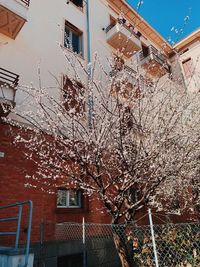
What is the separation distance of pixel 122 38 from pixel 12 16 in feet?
22.3

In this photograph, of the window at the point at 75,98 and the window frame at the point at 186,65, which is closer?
the window at the point at 75,98

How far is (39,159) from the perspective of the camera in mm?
7711

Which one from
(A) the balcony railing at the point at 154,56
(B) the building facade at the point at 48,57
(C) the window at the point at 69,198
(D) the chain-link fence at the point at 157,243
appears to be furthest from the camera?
(A) the balcony railing at the point at 154,56

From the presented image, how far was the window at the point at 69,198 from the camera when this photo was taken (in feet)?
25.8

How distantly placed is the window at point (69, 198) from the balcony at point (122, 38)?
814 cm

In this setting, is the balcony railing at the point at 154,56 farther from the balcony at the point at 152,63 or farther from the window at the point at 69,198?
the window at the point at 69,198

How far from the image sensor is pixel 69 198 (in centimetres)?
814

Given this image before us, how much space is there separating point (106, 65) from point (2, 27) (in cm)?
531

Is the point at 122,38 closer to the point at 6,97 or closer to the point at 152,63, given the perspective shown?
the point at 152,63

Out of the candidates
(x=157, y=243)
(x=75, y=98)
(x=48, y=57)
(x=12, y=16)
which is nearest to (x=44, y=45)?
(x=48, y=57)

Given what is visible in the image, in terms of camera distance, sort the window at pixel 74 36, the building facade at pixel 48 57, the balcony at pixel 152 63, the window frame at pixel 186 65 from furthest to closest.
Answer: the window frame at pixel 186 65
the balcony at pixel 152 63
the window at pixel 74 36
the building facade at pixel 48 57

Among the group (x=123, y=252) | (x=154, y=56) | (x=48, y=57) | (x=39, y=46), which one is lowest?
(x=123, y=252)

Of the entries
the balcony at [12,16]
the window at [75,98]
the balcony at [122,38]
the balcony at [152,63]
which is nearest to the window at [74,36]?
the balcony at [122,38]

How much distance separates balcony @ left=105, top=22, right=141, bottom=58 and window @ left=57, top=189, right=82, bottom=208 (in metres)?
8.14
